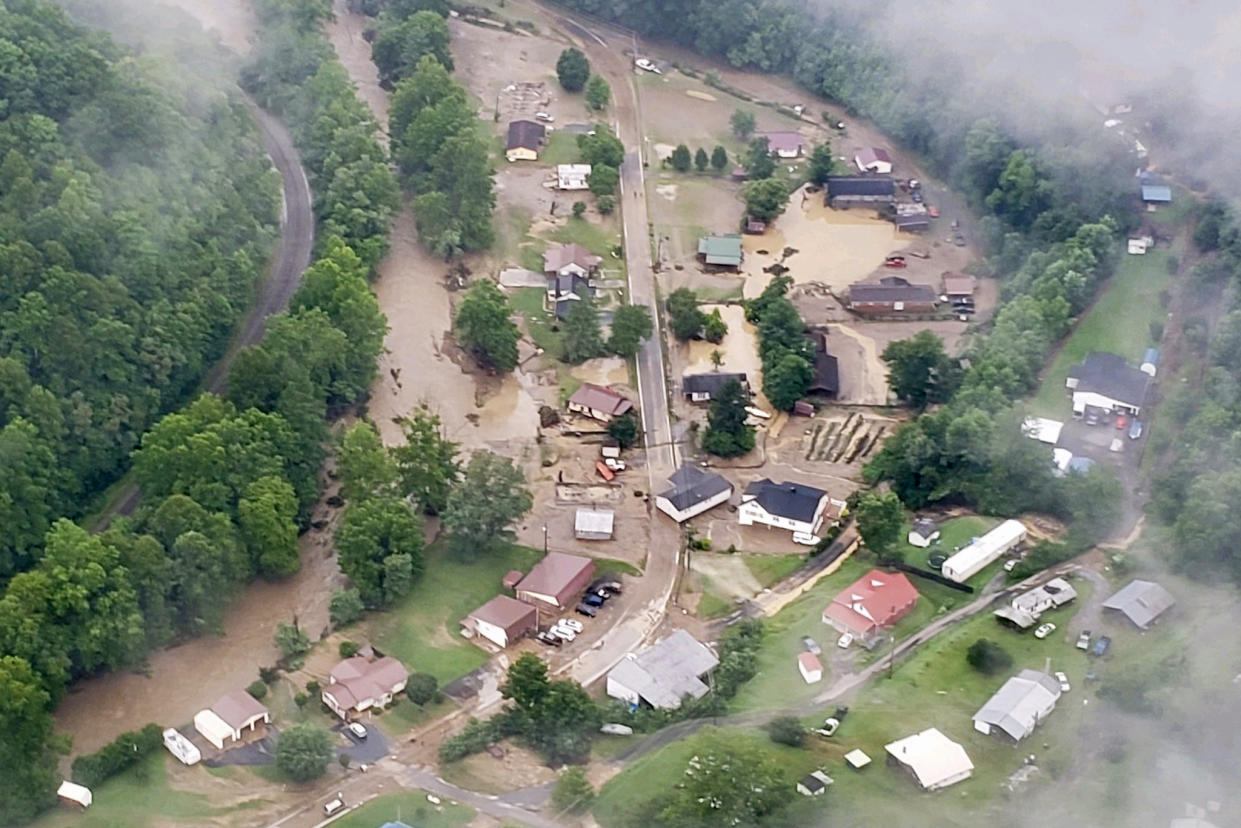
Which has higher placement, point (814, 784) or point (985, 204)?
point (985, 204)

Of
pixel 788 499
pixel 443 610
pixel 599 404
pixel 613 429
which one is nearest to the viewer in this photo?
pixel 443 610

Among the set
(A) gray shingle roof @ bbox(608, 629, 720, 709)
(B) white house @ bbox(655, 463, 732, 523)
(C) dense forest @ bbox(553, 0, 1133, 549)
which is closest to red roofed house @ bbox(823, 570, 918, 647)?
(A) gray shingle roof @ bbox(608, 629, 720, 709)

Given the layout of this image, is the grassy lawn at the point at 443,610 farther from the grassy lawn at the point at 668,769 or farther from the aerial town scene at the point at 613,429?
the grassy lawn at the point at 668,769

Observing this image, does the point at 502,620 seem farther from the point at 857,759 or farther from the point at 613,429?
the point at 857,759

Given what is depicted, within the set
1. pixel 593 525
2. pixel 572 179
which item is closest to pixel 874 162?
pixel 572 179

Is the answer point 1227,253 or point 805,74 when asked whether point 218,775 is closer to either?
point 1227,253

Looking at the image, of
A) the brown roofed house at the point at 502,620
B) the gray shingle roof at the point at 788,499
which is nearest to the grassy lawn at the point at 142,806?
the brown roofed house at the point at 502,620

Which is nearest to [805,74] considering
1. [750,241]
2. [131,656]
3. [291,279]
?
[750,241]
